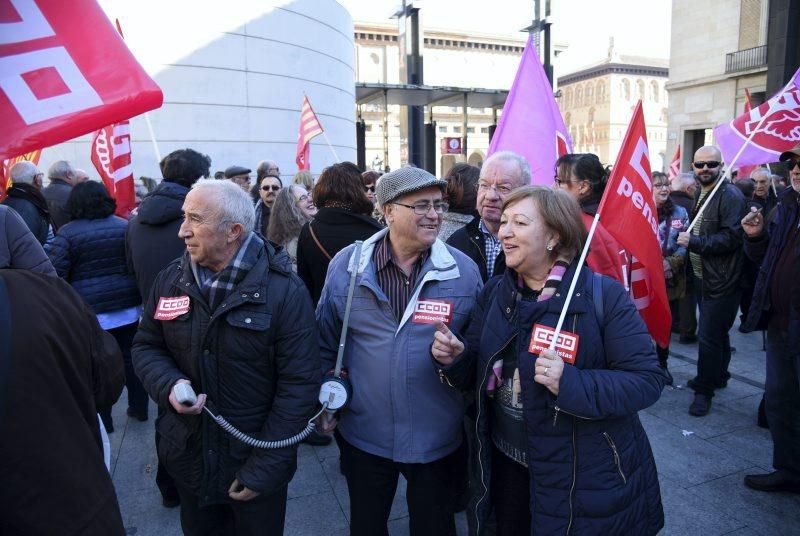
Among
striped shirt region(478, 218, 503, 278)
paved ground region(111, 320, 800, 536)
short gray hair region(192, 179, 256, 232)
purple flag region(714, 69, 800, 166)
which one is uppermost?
purple flag region(714, 69, 800, 166)

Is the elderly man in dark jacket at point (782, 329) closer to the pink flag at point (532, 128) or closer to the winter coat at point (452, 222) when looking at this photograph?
the pink flag at point (532, 128)

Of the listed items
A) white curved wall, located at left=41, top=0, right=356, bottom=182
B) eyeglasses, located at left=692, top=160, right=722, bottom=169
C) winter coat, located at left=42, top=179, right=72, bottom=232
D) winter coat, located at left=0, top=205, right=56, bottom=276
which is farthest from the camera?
white curved wall, located at left=41, top=0, right=356, bottom=182

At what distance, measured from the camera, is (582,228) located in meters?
2.26

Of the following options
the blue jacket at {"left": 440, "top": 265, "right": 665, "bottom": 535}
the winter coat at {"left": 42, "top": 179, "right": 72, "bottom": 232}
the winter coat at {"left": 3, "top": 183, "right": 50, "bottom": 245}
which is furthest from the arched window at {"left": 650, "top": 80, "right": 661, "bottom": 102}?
the blue jacket at {"left": 440, "top": 265, "right": 665, "bottom": 535}

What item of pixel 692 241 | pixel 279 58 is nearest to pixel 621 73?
pixel 279 58

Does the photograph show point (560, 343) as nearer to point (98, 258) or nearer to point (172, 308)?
point (172, 308)

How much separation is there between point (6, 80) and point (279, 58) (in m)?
11.7

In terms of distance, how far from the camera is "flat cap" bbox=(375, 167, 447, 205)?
2545mm

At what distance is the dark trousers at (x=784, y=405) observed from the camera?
3463 millimetres

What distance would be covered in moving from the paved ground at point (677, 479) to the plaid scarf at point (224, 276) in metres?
1.74

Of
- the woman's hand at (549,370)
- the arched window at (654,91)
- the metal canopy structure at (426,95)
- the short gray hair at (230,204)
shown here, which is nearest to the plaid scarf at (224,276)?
the short gray hair at (230,204)

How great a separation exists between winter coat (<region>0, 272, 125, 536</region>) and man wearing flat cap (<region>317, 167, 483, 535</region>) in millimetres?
1161

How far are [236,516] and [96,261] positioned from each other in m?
2.71

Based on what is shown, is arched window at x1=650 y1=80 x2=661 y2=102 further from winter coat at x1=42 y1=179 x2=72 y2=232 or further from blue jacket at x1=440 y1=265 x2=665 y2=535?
blue jacket at x1=440 y1=265 x2=665 y2=535
